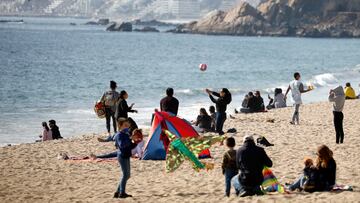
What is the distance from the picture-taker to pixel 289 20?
6649 inches

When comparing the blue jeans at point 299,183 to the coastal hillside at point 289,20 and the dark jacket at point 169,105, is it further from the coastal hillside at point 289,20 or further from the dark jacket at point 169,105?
the coastal hillside at point 289,20

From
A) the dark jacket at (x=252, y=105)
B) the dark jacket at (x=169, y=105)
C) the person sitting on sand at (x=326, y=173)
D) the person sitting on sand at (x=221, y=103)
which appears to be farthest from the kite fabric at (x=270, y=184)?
the dark jacket at (x=252, y=105)

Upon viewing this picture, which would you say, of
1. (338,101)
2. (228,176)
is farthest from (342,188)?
(338,101)

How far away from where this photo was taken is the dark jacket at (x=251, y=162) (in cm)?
1051

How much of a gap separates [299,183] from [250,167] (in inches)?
42.3

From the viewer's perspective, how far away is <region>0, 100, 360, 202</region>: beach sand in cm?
1173

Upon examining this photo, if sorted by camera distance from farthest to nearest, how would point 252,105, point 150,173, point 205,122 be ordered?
point 252,105 → point 205,122 → point 150,173

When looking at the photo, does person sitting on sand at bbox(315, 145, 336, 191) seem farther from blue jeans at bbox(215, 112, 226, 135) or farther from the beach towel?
blue jeans at bbox(215, 112, 226, 135)

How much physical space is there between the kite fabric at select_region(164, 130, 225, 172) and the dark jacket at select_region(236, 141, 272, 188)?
1855 millimetres

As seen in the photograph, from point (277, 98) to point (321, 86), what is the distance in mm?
15791

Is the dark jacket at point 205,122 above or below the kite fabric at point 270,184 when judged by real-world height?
below

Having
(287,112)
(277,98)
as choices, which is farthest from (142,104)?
(287,112)

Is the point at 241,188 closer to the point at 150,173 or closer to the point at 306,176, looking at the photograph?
the point at 306,176

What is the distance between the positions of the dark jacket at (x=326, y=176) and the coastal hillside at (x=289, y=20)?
5734 inches
